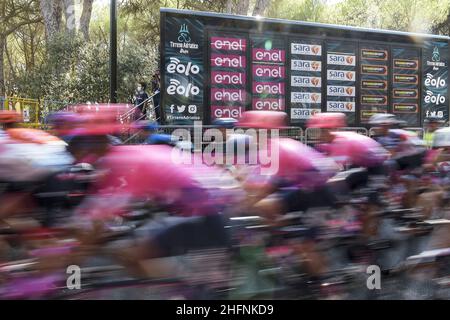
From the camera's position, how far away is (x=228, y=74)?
1007 cm

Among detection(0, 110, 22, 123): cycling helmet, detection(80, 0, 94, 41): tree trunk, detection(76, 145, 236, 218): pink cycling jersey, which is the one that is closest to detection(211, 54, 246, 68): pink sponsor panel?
detection(0, 110, 22, 123): cycling helmet

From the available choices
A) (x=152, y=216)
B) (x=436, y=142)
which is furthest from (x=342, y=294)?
(x=436, y=142)

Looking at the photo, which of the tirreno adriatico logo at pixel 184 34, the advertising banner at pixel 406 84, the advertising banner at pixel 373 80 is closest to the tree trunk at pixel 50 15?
Answer: the tirreno adriatico logo at pixel 184 34

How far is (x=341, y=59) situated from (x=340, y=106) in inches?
40.6

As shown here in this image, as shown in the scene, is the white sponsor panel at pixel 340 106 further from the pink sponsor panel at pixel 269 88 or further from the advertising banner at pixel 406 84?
the pink sponsor panel at pixel 269 88

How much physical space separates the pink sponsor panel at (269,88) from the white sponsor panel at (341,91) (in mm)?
1249

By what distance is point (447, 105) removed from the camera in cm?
1257

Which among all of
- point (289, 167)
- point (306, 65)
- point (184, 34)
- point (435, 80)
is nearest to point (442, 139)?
point (289, 167)

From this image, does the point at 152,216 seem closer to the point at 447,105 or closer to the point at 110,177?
the point at 110,177

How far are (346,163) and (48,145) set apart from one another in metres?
2.69

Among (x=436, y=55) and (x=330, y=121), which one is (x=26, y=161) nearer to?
(x=330, y=121)

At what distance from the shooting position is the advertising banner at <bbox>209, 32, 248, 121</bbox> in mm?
9922

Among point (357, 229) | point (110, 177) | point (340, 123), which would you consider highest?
point (340, 123)

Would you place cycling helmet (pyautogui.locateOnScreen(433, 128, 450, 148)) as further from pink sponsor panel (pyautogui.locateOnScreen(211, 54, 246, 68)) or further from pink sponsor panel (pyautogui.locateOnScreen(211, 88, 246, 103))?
pink sponsor panel (pyautogui.locateOnScreen(211, 54, 246, 68))
